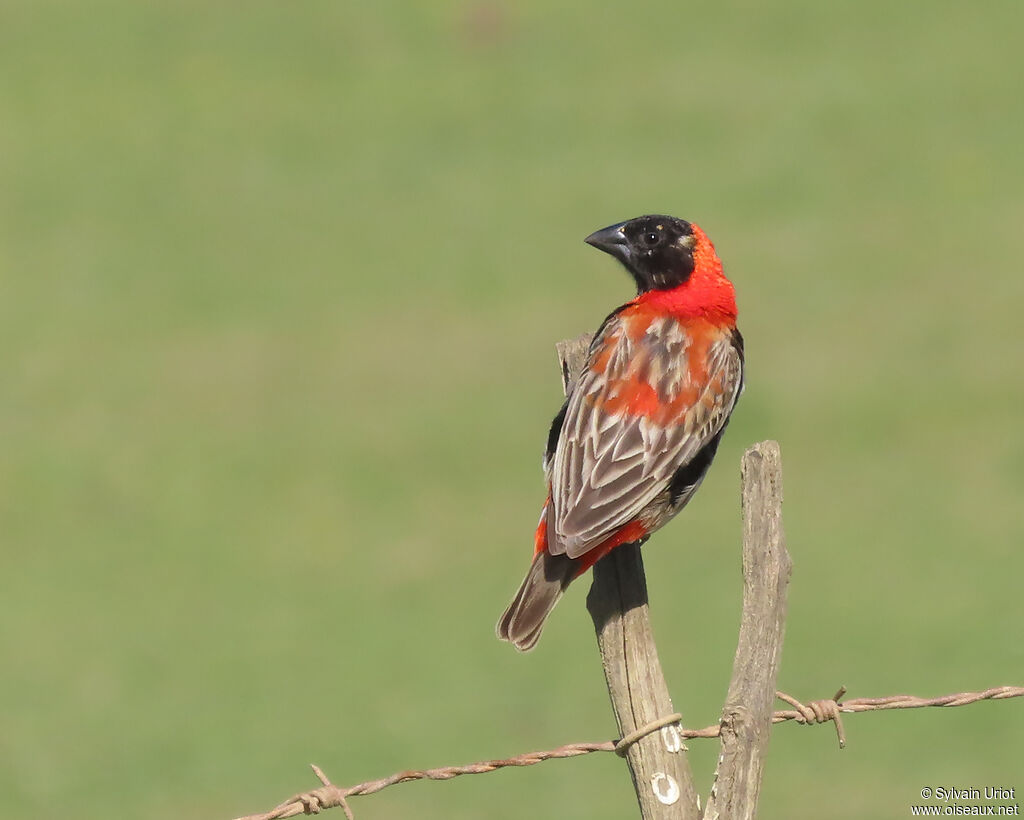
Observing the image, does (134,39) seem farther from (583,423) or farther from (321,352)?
(583,423)

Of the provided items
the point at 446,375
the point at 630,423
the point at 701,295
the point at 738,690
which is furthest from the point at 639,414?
the point at 446,375

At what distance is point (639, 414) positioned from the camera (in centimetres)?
762

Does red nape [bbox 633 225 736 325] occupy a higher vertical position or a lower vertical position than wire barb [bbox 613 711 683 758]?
higher

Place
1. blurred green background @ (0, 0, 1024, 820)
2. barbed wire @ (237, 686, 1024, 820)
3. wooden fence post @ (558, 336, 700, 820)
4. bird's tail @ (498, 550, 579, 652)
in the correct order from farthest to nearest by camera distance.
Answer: blurred green background @ (0, 0, 1024, 820), bird's tail @ (498, 550, 579, 652), barbed wire @ (237, 686, 1024, 820), wooden fence post @ (558, 336, 700, 820)

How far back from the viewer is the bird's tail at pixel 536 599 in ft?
22.3

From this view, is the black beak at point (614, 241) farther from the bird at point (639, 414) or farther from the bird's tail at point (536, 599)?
the bird's tail at point (536, 599)

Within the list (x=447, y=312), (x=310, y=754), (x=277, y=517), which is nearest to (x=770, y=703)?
(x=310, y=754)

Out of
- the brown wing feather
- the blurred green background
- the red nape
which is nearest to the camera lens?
the brown wing feather

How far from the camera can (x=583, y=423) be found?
7.55 metres

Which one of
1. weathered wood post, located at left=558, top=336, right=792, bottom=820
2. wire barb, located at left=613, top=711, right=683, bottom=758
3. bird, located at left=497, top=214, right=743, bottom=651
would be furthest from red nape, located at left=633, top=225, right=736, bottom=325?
wire barb, located at left=613, top=711, right=683, bottom=758

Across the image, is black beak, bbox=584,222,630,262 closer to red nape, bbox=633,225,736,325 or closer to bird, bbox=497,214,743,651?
bird, bbox=497,214,743,651

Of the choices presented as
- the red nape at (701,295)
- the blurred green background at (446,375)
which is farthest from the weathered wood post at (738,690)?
the blurred green background at (446,375)

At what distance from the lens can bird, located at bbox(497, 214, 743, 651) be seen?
688 centimetres

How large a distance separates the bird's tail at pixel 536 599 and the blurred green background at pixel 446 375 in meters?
10.1
